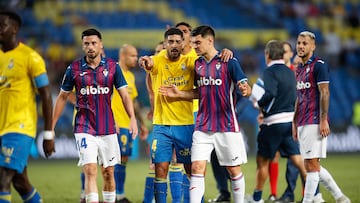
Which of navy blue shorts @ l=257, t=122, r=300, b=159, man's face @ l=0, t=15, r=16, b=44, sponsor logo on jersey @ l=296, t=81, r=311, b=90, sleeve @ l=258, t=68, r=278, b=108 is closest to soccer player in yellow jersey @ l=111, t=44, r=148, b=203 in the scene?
navy blue shorts @ l=257, t=122, r=300, b=159

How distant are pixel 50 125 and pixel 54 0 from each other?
20492 millimetres

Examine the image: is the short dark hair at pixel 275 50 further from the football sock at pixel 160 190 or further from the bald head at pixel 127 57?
the football sock at pixel 160 190

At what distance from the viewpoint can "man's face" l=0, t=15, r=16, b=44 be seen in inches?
298

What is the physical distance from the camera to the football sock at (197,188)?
8.73 meters

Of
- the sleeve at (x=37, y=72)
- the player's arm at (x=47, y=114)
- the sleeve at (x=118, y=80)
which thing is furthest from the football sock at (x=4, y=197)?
the sleeve at (x=118, y=80)

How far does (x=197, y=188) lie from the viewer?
8.73 meters

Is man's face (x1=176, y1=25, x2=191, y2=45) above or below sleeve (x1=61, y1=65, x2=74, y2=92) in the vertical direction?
above

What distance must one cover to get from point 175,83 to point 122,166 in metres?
2.67

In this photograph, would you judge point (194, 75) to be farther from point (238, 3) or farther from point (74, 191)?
point (238, 3)

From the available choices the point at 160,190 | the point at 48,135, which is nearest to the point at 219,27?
the point at 160,190

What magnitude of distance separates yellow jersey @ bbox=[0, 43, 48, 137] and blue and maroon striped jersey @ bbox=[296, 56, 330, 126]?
3.85 m

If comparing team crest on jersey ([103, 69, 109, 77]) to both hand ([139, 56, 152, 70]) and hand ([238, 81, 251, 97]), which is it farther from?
hand ([238, 81, 251, 97])

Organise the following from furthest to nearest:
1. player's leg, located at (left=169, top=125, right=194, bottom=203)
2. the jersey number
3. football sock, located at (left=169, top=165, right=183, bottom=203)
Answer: football sock, located at (left=169, top=165, right=183, bottom=203) → player's leg, located at (left=169, top=125, right=194, bottom=203) → the jersey number

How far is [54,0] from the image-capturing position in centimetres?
2739
